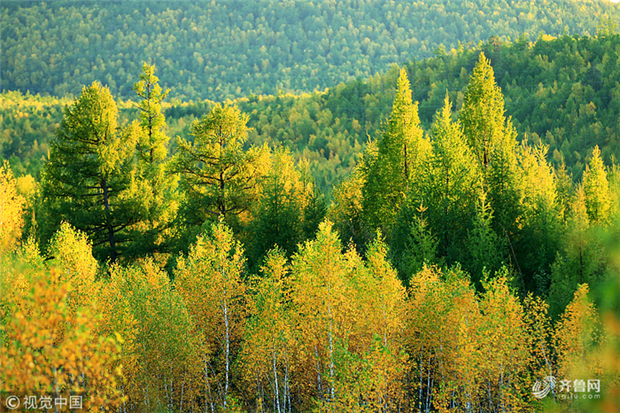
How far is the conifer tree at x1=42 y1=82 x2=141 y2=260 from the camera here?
38406mm

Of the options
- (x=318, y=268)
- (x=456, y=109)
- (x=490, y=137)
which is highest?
(x=456, y=109)

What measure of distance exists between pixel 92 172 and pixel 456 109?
107m

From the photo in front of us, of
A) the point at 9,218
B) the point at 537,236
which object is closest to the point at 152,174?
the point at 9,218

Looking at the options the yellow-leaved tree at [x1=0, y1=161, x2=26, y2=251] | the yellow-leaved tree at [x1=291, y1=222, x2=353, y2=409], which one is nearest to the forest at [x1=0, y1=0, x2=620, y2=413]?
the yellow-leaved tree at [x1=291, y1=222, x2=353, y2=409]

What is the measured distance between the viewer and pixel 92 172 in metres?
39.0

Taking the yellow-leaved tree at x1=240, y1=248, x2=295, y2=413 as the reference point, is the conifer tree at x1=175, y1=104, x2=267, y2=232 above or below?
above

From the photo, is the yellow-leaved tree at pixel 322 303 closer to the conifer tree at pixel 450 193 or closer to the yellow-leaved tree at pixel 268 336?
the yellow-leaved tree at pixel 268 336

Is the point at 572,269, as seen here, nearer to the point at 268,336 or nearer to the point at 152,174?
the point at 268,336

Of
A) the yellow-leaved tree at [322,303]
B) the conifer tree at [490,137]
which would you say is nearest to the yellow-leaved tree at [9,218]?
the yellow-leaved tree at [322,303]

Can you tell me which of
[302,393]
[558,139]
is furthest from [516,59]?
[302,393]

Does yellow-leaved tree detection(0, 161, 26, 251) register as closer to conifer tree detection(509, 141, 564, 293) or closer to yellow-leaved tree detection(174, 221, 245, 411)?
yellow-leaved tree detection(174, 221, 245, 411)

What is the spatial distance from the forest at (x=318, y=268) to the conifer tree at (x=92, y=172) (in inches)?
5.3

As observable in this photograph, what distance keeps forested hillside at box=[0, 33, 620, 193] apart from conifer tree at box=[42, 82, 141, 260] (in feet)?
152

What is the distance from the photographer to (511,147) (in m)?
38.8
